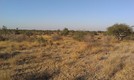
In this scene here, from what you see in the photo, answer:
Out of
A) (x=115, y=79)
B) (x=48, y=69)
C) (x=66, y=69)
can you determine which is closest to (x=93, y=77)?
(x=115, y=79)

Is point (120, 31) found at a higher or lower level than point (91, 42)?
higher

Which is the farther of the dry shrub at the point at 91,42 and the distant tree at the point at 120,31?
the distant tree at the point at 120,31

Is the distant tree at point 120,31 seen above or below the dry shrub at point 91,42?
above

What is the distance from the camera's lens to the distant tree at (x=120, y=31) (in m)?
36.8

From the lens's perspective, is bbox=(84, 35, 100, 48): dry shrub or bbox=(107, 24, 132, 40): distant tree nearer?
bbox=(84, 35, 100, 48): dry shrub

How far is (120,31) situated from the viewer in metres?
36.7

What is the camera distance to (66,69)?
10.6 metres

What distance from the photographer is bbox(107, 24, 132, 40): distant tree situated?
1448 inches

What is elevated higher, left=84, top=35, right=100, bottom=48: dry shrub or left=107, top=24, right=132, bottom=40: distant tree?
left=107, top=24, right=132, bottom=40: distant tree

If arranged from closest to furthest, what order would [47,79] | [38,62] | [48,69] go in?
[47,79] → [48,69] → [38,62]

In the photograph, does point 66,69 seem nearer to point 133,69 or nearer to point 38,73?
point 38,73

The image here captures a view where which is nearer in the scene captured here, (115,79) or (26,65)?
(115,79)

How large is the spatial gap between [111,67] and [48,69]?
2999 mm

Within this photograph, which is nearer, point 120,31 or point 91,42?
point 91,42
